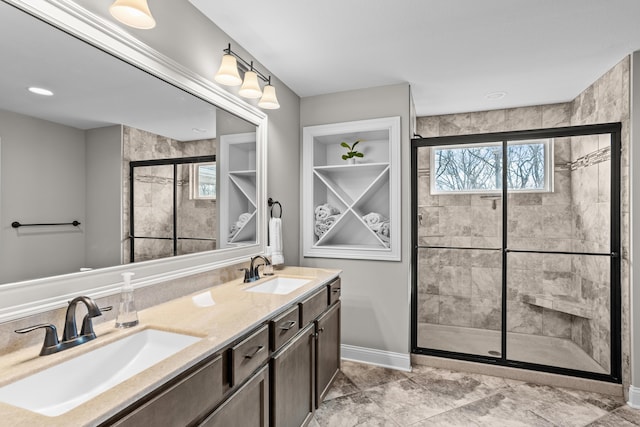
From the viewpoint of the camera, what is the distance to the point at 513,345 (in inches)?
119

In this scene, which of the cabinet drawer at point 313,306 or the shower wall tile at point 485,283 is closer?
the cabinet drawer at point 313,306


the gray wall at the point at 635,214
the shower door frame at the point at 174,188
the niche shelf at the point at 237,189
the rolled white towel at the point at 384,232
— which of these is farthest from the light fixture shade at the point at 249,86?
the gray wall at the point at 635,214

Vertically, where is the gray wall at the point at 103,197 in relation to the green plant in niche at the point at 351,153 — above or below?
below

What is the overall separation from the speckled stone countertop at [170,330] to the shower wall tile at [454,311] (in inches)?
85.8

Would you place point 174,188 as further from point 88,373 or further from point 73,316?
point 88,373

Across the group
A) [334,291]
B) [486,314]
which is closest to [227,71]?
[334,291]

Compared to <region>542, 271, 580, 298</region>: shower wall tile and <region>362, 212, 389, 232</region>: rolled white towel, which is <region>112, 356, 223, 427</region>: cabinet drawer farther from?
<region>542, 271, 580, 298</region>: shower wall tile

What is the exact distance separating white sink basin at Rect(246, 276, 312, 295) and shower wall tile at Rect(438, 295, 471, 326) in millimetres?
2103

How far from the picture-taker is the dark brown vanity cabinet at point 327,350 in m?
2.12

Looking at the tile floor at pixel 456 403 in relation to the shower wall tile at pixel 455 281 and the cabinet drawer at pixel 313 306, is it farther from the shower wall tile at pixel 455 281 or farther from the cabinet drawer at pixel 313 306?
the shower wall tile at pixel 455 281

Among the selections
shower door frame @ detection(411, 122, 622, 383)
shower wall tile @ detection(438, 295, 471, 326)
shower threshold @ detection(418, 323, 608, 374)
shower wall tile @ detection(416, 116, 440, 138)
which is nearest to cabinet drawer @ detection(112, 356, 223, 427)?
shower door frame @ detection(411, 122, 622, 383)

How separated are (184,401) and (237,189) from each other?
1.42 m

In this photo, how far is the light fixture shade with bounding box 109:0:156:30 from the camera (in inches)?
47.3

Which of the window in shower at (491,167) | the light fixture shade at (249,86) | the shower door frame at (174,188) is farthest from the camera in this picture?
the window in shower at (491,167)
